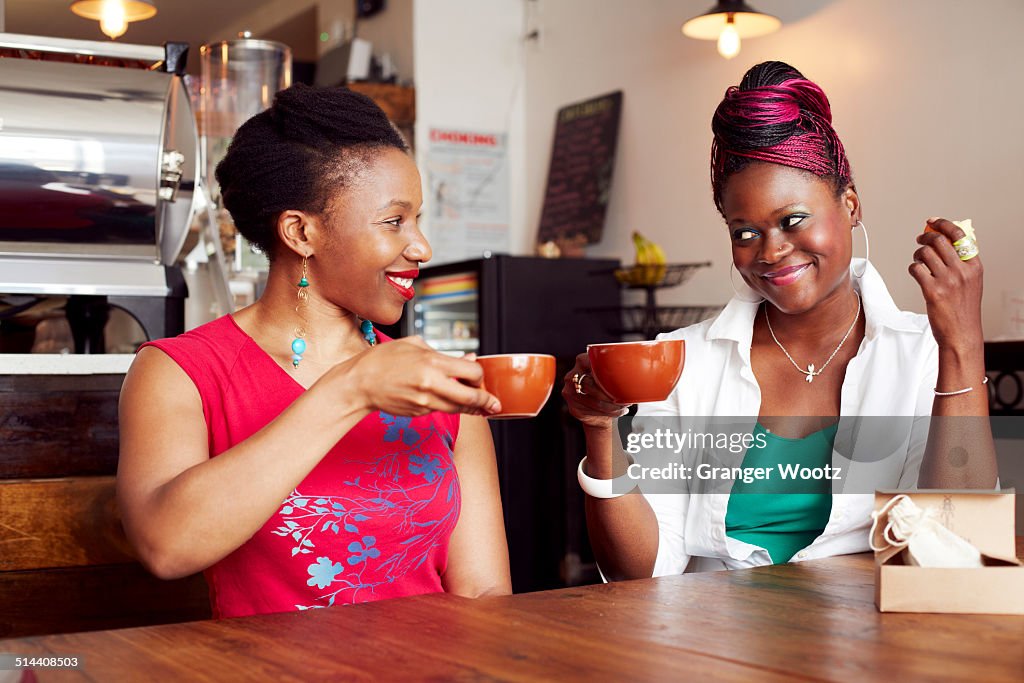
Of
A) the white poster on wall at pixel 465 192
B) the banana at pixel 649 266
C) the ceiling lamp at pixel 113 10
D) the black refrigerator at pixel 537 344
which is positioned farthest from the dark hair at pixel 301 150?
the white poster on wall at pixel 465 192

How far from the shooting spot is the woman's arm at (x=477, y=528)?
1583mm

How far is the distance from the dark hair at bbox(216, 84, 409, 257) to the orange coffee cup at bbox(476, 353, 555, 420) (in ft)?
1.64

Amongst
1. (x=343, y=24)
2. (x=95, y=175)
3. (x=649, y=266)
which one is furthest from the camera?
(x=343, y=24)

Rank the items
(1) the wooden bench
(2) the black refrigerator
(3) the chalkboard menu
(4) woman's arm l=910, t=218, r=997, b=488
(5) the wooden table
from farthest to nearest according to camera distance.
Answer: (3) the chalkboard menu, (2) the black refrigerator, (1) the wooden bench, (4) woman's arm l=910, t=218, r=997, b=488, (5) the wooden table

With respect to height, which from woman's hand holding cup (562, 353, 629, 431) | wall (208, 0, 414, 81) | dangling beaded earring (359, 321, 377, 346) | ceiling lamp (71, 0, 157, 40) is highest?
wall (208, 0, 414, 81)

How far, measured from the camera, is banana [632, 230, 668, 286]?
402 cm

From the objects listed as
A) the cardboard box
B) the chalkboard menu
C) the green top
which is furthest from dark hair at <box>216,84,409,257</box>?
the chalkboard menu

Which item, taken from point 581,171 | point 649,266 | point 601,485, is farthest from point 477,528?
point 581,171

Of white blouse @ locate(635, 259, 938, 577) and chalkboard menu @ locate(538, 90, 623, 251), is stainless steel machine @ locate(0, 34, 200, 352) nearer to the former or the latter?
white blouse @ locate(635, 259, 938, 577)

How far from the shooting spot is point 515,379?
1118mm

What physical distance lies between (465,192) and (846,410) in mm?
3753

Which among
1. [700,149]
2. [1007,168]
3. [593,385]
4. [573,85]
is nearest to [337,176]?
[593,385]

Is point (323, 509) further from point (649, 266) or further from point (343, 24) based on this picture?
point (343, 24)

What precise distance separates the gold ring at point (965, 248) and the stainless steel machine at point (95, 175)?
54.0 inches
